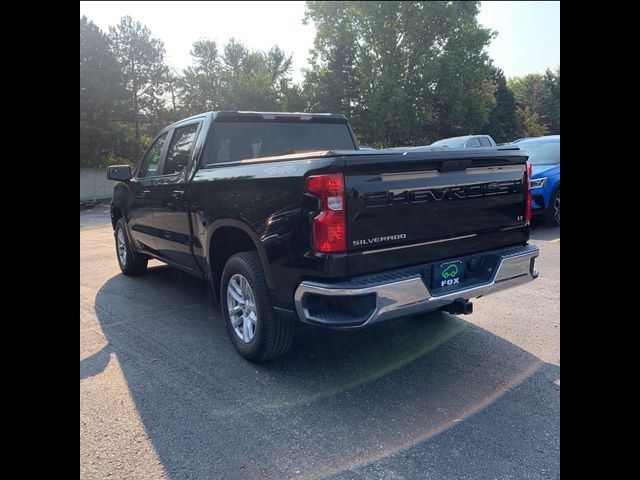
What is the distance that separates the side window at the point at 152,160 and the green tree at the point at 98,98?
23126 millimetres

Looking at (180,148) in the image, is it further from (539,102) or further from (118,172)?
(539,102)

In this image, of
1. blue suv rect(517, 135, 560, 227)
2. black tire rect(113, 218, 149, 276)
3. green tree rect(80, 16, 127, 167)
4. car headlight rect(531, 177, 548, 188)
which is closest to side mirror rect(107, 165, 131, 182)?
black tire rect(113, 218, 149, 276)

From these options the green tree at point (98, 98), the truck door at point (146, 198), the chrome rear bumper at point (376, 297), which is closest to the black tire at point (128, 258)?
the truck door at point (146, 198)

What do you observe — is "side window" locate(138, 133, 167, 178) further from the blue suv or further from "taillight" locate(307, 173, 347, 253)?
the blue suv

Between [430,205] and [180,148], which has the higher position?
[180,148]

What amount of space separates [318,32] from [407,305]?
37.5 m

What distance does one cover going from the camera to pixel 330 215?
2.77m

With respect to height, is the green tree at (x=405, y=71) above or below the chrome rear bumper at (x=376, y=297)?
above

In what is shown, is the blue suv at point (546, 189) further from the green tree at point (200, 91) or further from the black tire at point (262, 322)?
the green tree at point (200, 91)

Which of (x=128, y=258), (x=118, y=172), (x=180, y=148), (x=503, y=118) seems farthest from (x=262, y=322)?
(x=503, y=118)

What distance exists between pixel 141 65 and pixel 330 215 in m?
33.8

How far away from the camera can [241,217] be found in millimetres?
3459

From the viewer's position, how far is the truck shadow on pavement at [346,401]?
2.45 metres
